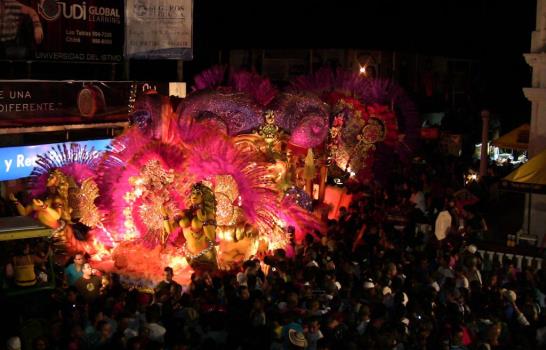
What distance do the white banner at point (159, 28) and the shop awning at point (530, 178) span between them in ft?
27.7

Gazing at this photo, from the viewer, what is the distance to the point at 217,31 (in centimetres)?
3222

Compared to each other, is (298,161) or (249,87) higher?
(249,87)

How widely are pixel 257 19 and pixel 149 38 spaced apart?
14.0 metres

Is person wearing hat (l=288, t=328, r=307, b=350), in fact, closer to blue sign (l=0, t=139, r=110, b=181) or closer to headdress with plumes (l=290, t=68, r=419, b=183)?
headdress with plumes (l=290, t=68, r=419, b=183)

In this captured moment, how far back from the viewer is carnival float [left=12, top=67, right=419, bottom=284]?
1109 cm

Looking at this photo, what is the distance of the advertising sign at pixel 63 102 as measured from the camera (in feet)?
53.0

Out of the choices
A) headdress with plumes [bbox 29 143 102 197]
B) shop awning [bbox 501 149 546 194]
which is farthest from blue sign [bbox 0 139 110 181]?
shop awning [bbox 501 149 546 194]

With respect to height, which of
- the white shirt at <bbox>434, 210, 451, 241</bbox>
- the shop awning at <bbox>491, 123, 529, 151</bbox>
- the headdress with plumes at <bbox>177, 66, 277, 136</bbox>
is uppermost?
the headdress with plumes at <bbox>177, 66, 277, 136</bbox>

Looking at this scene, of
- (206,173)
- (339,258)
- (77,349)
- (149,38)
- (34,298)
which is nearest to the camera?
(77,349)

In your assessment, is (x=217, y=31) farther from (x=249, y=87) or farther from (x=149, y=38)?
(x=249, y=87)

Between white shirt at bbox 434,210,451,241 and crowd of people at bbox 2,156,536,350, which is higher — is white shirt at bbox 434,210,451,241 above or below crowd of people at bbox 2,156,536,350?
above

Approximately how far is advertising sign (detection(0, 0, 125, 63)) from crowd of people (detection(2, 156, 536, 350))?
828 cm

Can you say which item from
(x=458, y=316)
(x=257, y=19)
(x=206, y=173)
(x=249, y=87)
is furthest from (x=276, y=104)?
(x=257, y=19)

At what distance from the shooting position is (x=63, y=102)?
1758 cm
